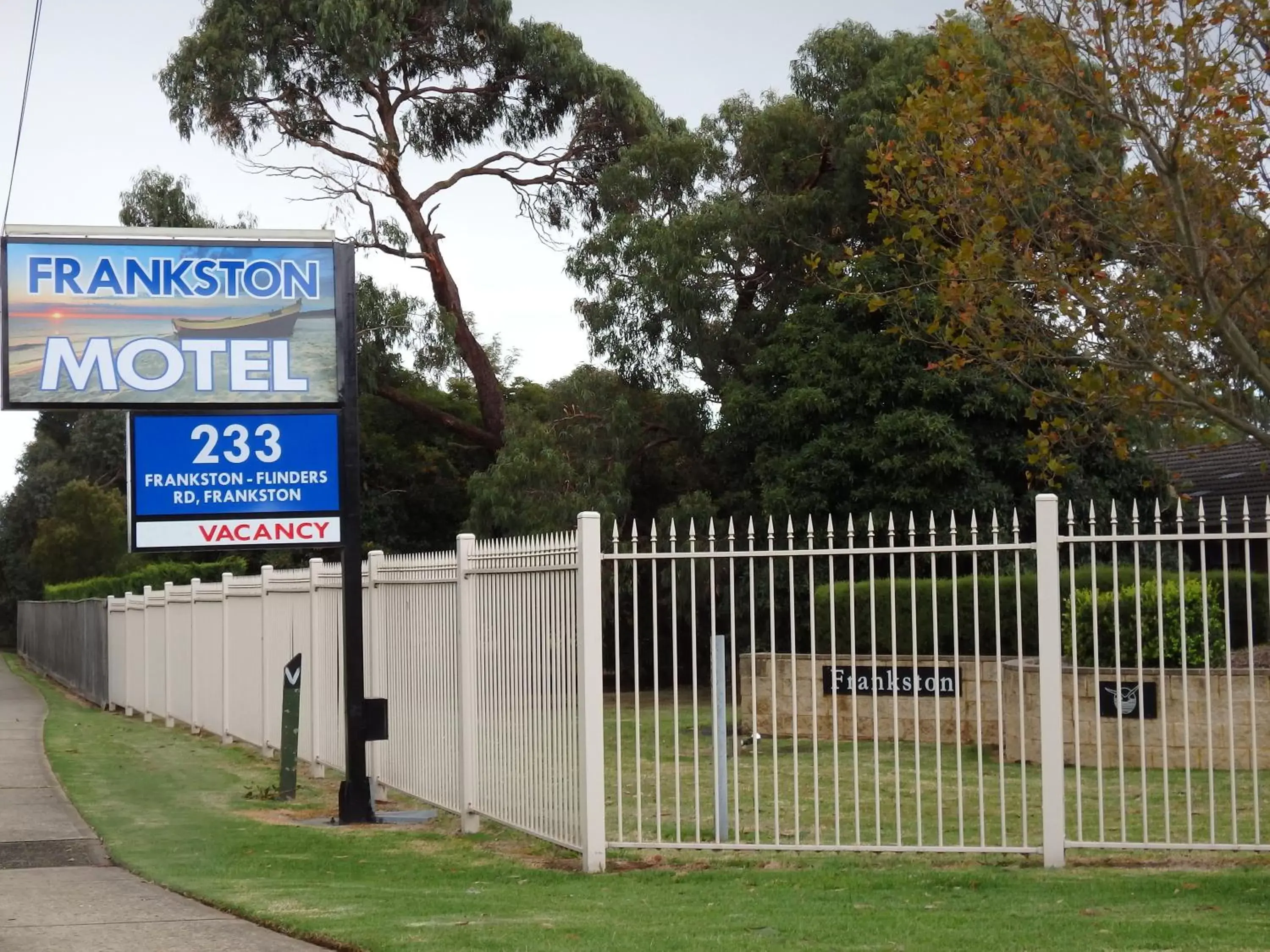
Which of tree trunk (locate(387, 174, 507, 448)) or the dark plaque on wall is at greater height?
tree trunk (locate(387, 174, 507, 448))

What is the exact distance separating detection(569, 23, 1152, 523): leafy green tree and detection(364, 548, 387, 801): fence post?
12.4 metres

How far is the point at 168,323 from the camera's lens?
12695 millimetres

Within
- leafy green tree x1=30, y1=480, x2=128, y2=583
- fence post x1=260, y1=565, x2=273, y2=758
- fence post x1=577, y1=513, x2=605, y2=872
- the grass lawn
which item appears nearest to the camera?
the grass lawn

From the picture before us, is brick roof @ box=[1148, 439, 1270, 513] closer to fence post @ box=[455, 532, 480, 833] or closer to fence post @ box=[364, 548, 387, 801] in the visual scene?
fence post @ box=[364, 548, 387, 801]

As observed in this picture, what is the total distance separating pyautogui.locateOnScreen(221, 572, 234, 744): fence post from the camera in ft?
65.0

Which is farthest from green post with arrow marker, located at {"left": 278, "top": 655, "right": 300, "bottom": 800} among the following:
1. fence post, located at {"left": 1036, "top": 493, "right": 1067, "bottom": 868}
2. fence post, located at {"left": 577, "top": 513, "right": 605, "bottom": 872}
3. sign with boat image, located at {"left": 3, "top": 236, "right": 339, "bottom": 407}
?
fence post, located at {"left": 1036, "top": 493, "right": 1067, "bottom": 868}

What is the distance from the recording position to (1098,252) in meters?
14.5

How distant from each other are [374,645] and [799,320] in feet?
52.4

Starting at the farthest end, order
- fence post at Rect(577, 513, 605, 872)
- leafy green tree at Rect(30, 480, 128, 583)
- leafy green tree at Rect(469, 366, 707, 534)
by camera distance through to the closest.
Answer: leafy green tree at Rect(30, 480, 128, 583), leafy green tree at Rect(469, 366, 707, 534), fence post at Rect(577, 513, 605, 872)

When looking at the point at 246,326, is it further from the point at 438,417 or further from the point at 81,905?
the point at 438,417

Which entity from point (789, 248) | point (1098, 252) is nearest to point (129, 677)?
point (789, 248)

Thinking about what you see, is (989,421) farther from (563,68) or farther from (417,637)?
(417,637)

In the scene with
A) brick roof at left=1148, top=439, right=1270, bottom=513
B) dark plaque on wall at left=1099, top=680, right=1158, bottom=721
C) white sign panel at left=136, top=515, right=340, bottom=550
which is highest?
brick roof at left=1148, top=439, right=1270, bottom=513

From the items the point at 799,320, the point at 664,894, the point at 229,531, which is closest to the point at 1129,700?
the point at 664,894
